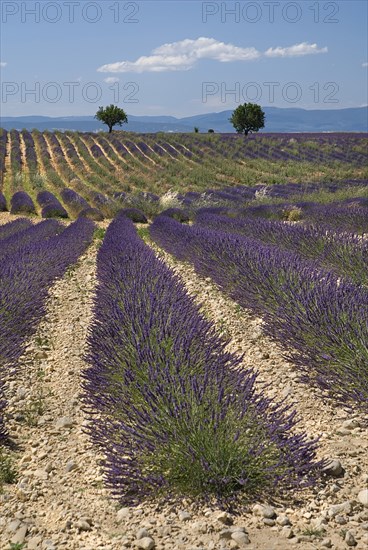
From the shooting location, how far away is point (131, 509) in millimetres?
2357

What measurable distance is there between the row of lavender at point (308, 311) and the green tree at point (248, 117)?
38030 millimetres

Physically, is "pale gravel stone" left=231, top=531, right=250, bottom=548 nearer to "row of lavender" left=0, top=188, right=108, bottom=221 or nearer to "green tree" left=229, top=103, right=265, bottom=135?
"row of lavender" left=0, top=188, right=108, bottom=221

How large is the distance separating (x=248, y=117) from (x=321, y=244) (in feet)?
122

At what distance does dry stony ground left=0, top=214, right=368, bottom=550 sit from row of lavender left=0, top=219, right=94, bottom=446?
0.26m

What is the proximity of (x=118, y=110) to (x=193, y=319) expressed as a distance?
1747 inches

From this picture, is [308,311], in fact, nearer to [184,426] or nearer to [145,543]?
[184,426]

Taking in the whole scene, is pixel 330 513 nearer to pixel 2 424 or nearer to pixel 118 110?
pixel 2 424

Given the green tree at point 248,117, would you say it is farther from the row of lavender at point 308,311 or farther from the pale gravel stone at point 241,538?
the pale gravel stone at point 241,538

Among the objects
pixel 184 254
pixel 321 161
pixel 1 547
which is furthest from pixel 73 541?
pixel 321 161

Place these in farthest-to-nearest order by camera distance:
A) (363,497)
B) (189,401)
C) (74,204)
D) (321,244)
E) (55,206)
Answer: (74,204)
(55,206)
(321,244)
(189,401)
(363,497)

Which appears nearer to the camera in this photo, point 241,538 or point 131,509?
point 241,538

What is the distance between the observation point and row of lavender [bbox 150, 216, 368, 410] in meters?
3.31

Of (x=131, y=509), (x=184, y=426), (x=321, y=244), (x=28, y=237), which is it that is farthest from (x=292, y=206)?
(x=131, y=509)

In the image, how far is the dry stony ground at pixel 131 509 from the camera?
2.12 meters
